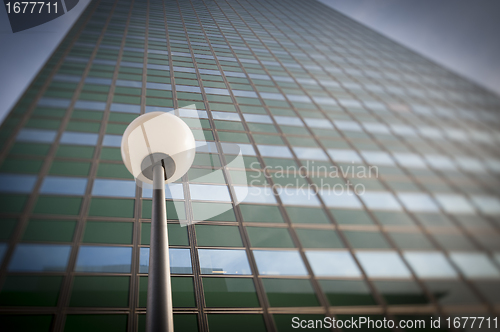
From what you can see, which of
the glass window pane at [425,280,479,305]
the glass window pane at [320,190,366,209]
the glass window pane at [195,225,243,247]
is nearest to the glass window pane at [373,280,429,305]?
the glass window pane at [425,280,479,305]

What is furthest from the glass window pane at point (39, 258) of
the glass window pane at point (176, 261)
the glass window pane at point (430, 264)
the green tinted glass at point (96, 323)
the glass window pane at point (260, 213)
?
the glass window pane at point (430, 264)

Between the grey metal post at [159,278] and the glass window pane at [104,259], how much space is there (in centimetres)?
499

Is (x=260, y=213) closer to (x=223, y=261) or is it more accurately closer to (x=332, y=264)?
(x=223, y=261)

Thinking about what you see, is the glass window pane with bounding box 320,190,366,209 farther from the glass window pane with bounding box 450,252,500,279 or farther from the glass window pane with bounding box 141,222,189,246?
the glass window pane with bounding box 141,222,189,246

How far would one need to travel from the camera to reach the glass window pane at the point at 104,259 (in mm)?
6363

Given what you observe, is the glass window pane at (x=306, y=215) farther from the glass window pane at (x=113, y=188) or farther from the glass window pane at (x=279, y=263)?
the glass window pane at (x=113, y=188)

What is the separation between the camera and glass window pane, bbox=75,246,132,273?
636 centimetres

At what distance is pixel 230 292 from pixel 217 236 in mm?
1661

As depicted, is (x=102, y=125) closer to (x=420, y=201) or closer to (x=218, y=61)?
(x=218, y=61)

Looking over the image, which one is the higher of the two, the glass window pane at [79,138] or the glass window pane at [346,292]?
the glass window pane at [79,138]

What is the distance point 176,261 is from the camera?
265 inches

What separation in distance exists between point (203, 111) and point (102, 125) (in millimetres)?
4628

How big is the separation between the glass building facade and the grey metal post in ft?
13.9

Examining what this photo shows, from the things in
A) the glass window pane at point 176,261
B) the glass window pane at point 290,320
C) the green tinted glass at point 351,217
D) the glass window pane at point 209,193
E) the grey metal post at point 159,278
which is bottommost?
the grey metal post at point 159,278
